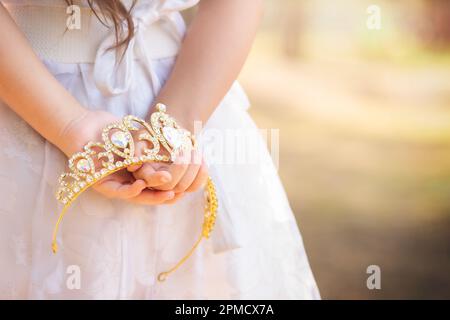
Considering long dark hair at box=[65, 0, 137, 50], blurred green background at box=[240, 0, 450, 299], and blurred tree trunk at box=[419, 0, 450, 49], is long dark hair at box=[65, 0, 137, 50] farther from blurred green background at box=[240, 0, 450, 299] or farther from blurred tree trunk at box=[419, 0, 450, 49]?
blurred tree trunk at box=[419, 0, 450, 49]

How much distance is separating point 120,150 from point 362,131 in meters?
3.28

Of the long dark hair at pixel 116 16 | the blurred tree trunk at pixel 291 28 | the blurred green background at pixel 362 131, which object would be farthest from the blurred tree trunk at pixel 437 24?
the long dark hair at pixel 116 16

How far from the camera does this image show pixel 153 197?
82 cm

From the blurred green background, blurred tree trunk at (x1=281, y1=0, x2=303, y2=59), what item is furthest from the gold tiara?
blurred tree trunk at (x1=281, y1=0, x2=303, y2=59)

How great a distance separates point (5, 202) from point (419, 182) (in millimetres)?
2921

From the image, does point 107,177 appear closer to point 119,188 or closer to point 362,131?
point 119,188

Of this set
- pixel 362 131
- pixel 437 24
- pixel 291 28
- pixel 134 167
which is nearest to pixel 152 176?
pixel 134 167

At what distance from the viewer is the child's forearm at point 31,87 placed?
797 mm

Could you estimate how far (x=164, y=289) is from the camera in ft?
3.05

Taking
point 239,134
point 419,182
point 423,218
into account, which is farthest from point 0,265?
point 419,182

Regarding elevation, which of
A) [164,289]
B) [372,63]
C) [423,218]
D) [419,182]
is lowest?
[164,289]

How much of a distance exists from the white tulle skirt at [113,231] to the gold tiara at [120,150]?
5 cm

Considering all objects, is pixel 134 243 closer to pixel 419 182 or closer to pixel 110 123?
pixel 110 123

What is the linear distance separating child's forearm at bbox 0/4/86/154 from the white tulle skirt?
5cm
